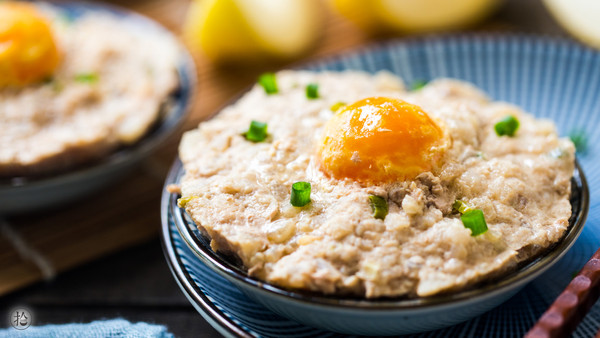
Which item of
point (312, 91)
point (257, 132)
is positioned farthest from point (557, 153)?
point (257, 132)

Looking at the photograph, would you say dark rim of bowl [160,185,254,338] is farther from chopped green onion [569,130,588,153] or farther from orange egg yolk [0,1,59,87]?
chopped green onion [569,130,588,153]

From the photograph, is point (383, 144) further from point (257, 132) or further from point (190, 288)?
point (190, 288)

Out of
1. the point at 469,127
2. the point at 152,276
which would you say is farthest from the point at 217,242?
the point at 469,127

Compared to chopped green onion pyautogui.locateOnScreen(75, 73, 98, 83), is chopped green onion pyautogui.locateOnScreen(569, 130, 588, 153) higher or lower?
higher

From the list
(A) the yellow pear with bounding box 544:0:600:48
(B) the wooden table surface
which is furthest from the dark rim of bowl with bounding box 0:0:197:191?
(A) the yellow pear with bounding box 544:0:600:48

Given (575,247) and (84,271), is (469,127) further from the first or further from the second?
(84,271)

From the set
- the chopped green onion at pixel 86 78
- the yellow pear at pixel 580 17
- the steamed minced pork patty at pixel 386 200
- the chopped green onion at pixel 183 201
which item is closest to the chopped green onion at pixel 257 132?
the steamed minced pork patty at pixel 386 200

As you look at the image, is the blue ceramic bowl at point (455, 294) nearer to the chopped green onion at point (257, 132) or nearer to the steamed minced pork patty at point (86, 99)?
the chopped green onion at point (257, 132)

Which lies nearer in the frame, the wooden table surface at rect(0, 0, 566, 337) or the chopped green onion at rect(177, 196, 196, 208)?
the chopped green onion at rect(177, 196, 196, 208)
